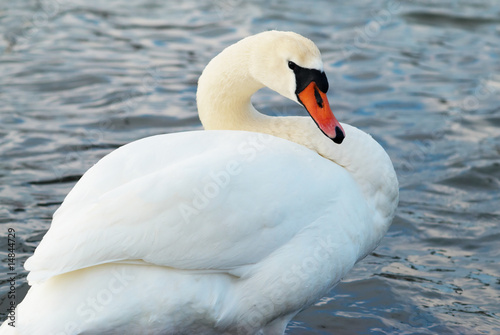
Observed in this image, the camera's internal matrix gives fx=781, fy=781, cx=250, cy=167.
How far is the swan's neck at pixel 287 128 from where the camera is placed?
441 centimetres

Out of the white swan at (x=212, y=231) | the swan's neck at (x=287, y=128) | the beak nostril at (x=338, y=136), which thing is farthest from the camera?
the swan's neck at (x=287, y=128)

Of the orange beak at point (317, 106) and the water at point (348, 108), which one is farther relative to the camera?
the water at point (348, 108)

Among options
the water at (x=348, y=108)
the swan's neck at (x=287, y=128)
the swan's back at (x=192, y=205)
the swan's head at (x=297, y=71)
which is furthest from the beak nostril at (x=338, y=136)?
the water at (x=348, y=108)

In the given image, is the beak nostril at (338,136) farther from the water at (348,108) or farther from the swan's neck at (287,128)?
the water at (348,108)

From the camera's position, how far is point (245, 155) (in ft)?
12.8

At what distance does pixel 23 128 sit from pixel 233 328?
4.15m

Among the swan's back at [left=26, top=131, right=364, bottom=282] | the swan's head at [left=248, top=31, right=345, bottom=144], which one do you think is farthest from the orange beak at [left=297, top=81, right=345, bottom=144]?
the swan's back at [left=26, top=131, right=364, bottom=282]

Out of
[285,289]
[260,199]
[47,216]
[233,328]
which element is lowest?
[47,216]

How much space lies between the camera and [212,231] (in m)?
3.74

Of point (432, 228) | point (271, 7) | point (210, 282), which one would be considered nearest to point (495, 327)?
point (432, 228)

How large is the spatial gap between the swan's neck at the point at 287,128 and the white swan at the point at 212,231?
20 mm

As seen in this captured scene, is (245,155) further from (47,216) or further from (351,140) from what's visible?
(47,216)

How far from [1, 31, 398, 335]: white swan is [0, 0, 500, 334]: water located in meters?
1.09

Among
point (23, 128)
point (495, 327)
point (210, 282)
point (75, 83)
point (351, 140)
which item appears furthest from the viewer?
point (75, 83)
